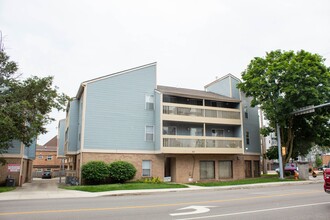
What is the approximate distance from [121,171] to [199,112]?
9.60 metres

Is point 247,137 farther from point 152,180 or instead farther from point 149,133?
point 152,180

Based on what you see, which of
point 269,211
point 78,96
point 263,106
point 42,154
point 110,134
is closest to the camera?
point 269,211

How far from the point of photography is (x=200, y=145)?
27875mm

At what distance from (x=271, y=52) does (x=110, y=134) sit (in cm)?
1774

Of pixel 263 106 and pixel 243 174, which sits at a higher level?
pixel 263 106

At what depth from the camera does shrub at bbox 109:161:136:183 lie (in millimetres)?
24578

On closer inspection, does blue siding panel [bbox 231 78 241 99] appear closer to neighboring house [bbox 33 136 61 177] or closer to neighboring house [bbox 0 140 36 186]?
neighboring house [bbox 0 140 36 186]

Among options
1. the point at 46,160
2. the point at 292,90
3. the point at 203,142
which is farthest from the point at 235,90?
the point at 46,160

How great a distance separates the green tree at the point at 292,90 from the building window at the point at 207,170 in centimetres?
744

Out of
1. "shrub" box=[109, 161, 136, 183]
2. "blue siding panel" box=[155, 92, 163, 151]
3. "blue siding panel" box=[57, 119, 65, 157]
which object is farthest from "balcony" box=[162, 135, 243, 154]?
"blue siding panel" box=[57, 119, 65, 157]

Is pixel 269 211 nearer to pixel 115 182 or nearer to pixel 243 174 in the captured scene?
pixel 115 182

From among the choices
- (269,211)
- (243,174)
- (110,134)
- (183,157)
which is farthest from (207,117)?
(269,211)

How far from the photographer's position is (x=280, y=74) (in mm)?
27141

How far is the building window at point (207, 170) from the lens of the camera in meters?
29.4
